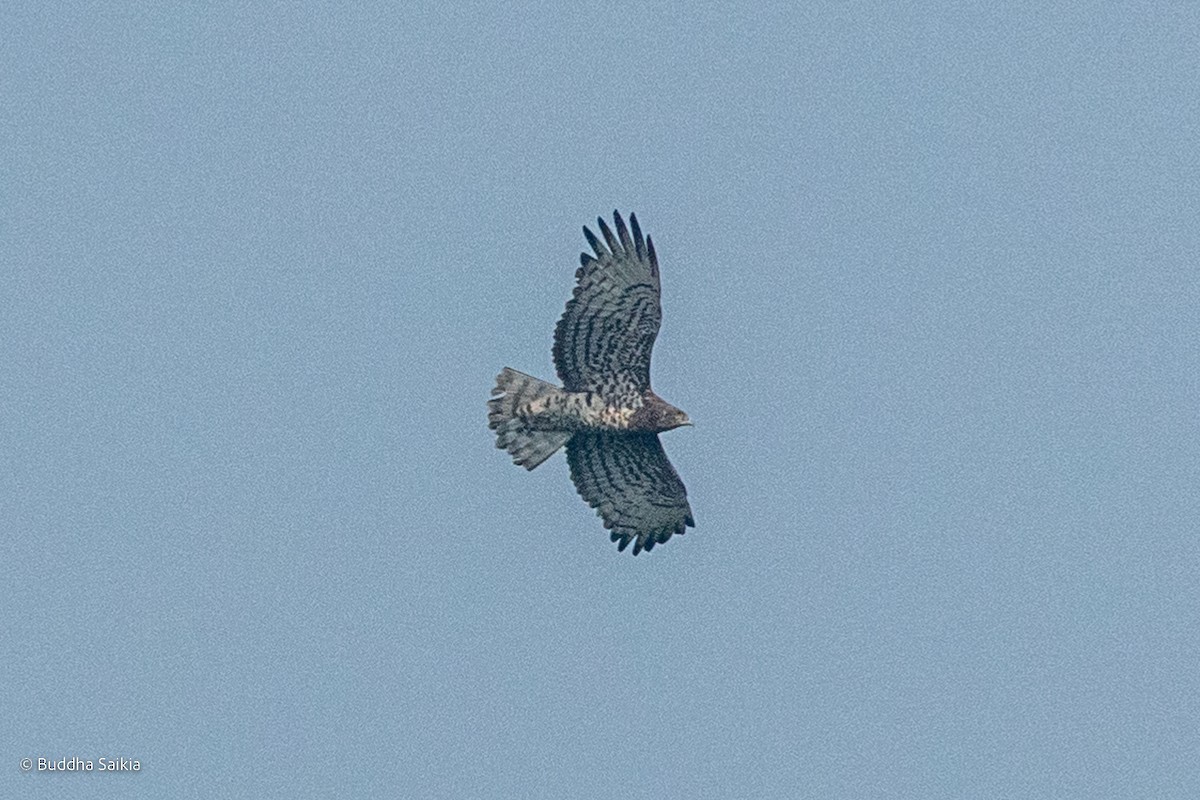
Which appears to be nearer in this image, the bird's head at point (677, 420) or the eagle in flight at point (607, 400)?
the eagle in flight at point (607, 400)

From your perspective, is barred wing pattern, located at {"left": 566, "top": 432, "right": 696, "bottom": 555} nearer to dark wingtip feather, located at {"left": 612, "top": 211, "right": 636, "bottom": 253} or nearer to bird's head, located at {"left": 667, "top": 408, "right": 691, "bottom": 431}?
bird's head, located at {"left": 667, "top": 408, "right": 691, "bottom": 431}

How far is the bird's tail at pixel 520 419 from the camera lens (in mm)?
28297

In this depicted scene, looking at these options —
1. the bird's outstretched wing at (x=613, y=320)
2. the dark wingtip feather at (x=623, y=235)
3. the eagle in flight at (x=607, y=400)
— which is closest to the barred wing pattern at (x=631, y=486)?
the eagle in flight at (x=607, y=400)

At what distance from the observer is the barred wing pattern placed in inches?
1136

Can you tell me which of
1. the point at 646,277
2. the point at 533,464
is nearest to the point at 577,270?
the point at 646,277

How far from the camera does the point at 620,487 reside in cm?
2917

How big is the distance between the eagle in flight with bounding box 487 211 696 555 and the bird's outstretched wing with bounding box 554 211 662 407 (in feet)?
0.04

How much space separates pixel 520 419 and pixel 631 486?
5.80ft

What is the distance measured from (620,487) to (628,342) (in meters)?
2.12

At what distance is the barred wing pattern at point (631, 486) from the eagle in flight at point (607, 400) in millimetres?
12

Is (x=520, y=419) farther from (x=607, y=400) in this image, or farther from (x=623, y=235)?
(x=623, y=235)

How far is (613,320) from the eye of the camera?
27859mm

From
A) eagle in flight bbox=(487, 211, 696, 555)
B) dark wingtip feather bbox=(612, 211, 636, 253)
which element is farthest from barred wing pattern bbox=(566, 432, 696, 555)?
dark wingtip feather bbox=(612, 211, 636, 253)

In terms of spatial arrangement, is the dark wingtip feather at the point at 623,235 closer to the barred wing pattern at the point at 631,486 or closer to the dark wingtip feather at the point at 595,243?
the dark wingtip feather at the point at 595,243
